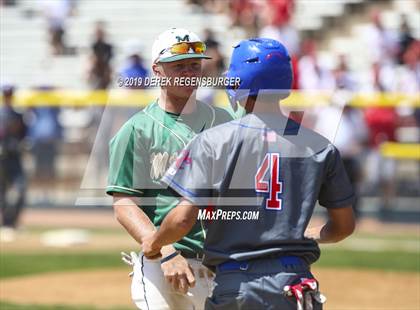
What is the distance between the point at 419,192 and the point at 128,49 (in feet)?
18.7

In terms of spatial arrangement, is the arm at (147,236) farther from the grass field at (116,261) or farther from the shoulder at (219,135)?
the grass field at (116,261)

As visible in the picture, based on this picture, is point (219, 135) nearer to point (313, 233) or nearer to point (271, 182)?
point (271, 182)

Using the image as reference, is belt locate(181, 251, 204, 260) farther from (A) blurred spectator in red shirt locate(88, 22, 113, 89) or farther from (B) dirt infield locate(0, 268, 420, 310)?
(A) blurred spectator in red shirt locate(88, 22, 113, 89)

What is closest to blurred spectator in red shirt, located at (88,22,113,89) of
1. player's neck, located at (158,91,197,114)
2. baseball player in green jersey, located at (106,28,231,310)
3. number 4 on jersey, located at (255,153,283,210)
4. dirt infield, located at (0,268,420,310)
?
dirt infield, located at (0,268,420,310)

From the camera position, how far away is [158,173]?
558 cm

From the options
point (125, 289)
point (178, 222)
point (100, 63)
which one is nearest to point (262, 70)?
point (178, 222)

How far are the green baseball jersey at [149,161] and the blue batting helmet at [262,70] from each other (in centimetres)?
75

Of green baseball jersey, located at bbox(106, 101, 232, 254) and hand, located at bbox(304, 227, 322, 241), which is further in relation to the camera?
green baseball jersey, located at bbox(106, 101, 232, 254)

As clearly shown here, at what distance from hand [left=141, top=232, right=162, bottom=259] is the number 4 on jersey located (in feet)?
1.98

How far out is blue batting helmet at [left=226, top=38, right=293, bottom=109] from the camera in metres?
4.90

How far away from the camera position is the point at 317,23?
22.2 meters

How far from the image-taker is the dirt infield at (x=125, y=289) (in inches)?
439

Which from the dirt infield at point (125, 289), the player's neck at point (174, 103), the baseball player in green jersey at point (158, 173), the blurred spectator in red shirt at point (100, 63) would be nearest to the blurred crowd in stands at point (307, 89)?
the blurred spectator in red shirt at point (100, 63)

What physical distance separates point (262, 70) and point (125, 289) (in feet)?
24.9
